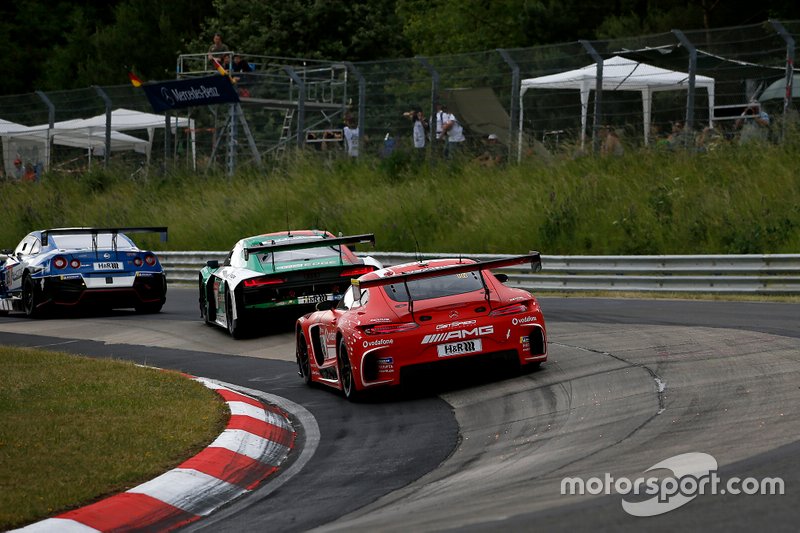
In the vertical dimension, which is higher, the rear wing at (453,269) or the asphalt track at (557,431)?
the rear wing at (453,269)

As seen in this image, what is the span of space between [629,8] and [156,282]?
32.6 metres

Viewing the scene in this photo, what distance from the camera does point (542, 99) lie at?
85.6 feet

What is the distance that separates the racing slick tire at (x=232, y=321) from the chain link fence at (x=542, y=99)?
9990mm

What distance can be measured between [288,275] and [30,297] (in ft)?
21.4

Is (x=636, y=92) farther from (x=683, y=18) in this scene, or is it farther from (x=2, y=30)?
(x=2, y=30)

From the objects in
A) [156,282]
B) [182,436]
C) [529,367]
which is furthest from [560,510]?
[156,282]

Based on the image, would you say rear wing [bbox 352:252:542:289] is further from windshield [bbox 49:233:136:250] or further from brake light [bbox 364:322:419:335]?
windshield [bbox 49:233:136:250]

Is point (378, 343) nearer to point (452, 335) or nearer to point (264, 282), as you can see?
point (452, 335)

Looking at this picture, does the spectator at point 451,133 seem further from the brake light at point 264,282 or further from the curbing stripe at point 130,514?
the curbing stripe at point 130,514

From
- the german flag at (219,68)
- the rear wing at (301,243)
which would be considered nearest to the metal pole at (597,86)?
the rear wing at (301,243)

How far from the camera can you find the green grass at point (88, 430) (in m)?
6.91

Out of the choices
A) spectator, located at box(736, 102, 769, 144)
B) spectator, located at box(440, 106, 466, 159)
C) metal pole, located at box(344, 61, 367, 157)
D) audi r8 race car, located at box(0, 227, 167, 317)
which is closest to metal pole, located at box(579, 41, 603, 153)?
spectator, located at box(736, 102, 769, 144)

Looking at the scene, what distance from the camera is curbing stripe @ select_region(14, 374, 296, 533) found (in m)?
6.43

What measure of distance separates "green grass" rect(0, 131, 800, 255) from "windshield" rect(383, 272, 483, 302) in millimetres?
10197
